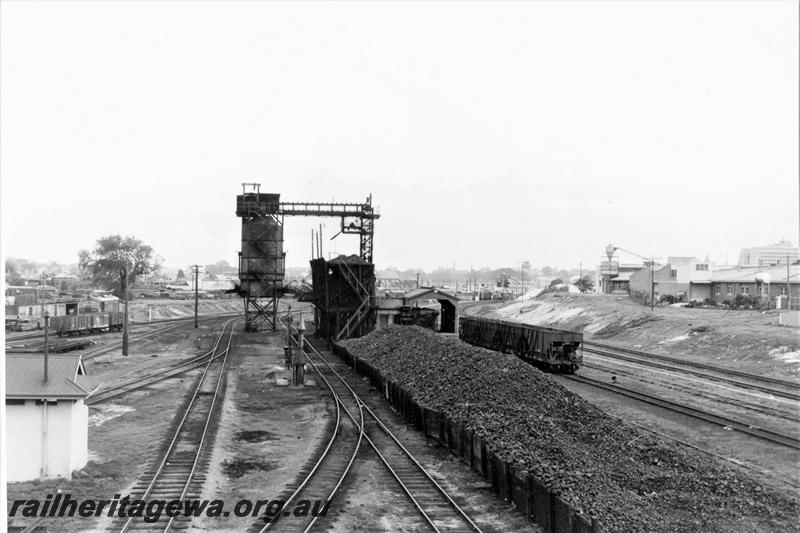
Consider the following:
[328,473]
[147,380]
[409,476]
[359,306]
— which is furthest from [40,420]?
[359,306]

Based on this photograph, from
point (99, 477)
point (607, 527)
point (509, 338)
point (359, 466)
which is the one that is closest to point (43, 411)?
point (99, 477)

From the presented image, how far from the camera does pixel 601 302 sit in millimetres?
72188

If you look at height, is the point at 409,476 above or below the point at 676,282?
below

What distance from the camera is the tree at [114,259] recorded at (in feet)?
351

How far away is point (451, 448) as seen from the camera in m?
18.0

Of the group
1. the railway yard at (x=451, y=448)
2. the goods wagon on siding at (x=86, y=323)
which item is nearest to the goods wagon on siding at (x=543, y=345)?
the railway yard at (x=451, y=448)

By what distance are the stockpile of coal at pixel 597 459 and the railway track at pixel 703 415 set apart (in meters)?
4.14

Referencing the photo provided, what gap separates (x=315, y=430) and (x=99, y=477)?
7.23 m

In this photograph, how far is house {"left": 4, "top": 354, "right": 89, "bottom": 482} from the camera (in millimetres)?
14578

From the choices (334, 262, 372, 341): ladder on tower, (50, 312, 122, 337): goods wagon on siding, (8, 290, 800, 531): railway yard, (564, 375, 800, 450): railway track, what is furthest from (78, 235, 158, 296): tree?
(564, 375, 800, 450): railway track

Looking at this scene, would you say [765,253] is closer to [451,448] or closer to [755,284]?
[755,284]

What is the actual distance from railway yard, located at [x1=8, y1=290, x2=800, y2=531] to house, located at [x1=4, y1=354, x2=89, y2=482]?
17.1 inches

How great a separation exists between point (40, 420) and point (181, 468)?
11.9 ft

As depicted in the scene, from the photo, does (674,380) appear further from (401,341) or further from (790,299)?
(790,299)
